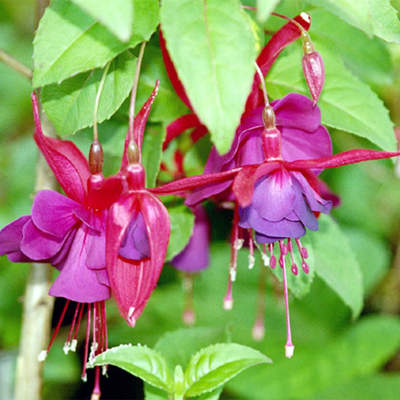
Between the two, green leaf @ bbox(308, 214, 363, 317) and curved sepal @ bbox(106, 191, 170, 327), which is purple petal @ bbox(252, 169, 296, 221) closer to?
curved sepal @ bbox(106, 191, 170, 327)

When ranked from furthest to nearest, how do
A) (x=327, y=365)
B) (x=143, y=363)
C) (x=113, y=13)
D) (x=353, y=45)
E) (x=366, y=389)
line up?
(x=327, y=365) → (x=366, y=389) → (x=353, y=45) → (x=143, y=363) → (x=113, y=13)

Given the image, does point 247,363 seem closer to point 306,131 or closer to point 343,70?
point 306,131

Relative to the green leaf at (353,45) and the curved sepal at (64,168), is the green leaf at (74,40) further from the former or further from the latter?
the green leaf at (353,45)

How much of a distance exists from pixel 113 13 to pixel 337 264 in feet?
2.11

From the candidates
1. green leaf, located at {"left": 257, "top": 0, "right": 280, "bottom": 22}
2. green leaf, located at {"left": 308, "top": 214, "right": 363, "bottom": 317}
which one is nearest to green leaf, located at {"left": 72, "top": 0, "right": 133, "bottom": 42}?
green leaf, located at {"left": 257, "top": 0, "right": 280, "bottom": 22}

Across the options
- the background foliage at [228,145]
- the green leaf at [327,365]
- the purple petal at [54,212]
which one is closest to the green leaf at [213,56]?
the background foliage at [228,145]

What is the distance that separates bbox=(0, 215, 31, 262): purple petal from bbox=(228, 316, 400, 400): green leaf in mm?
1048

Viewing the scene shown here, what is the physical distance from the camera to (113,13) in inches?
21.3

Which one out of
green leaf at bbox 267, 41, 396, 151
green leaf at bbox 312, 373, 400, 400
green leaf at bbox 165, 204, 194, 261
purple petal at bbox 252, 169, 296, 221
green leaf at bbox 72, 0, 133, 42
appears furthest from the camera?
green leaf at bbox 312, 373, 400, 400

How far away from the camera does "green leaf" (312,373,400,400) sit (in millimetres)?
1652

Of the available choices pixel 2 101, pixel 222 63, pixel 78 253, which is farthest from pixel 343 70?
pixel 2 101

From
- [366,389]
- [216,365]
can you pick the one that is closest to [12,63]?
[216,365]

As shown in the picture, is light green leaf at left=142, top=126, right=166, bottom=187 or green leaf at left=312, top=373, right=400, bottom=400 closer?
light green leaf at left=142, top=126, right=166, bottom=187

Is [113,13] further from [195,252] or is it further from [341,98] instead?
[195,252]
